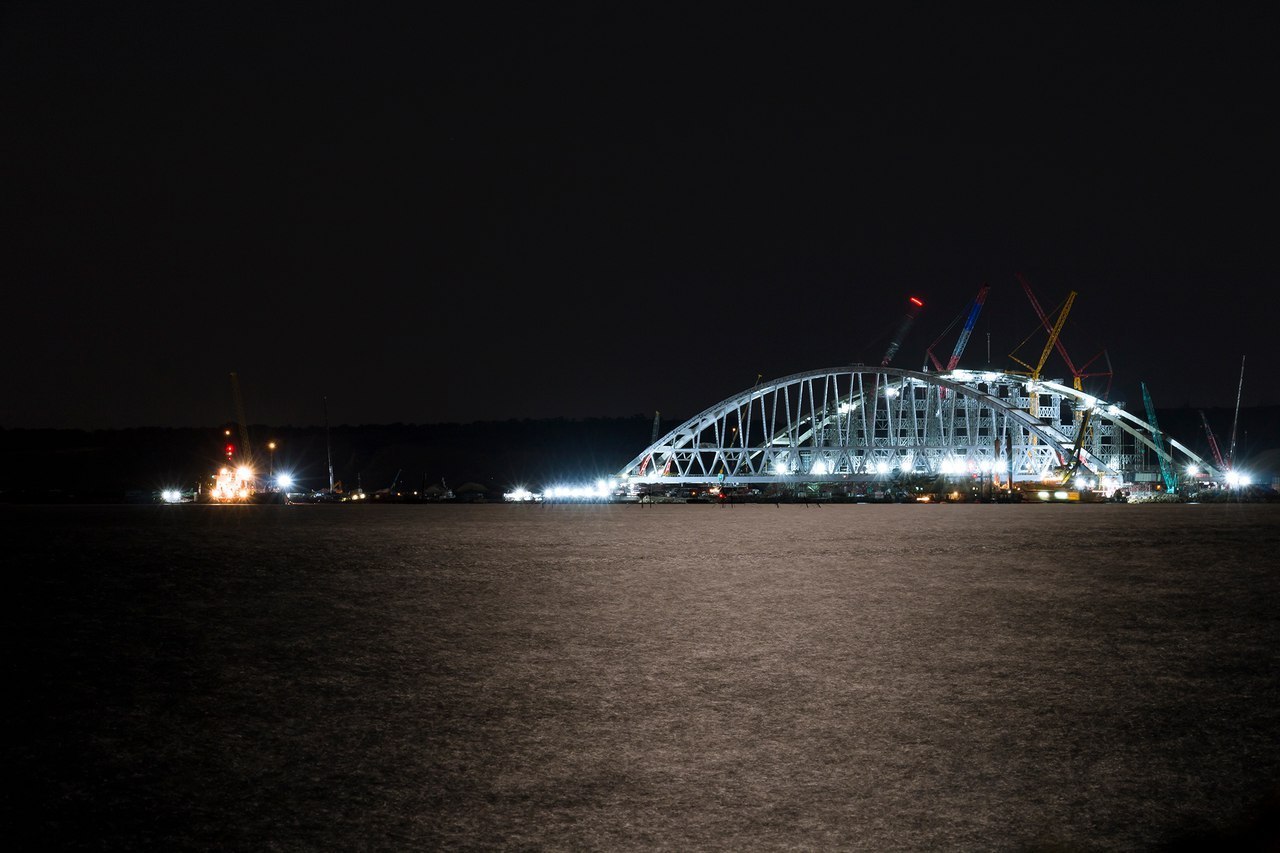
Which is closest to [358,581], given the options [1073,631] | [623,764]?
[1073,631]

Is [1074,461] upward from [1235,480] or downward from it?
upward

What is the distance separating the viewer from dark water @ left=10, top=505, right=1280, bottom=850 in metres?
7.08

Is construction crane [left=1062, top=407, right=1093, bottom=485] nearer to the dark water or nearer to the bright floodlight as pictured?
the bright floodlight

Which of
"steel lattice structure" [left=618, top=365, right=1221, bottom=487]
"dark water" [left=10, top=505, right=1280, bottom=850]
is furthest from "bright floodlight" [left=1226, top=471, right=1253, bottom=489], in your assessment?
"dark water" [left=10, top=505, right=1280, bottom=850]

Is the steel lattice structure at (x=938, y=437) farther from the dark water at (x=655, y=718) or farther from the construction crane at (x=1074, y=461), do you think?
the dark water at (x=655, y=718)

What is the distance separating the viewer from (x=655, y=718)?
32.4 ft

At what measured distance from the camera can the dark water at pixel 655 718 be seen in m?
7.08

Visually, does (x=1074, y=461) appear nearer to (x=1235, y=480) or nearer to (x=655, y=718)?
(x=1235, y=480)

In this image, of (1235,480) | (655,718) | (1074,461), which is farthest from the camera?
(1235,480)

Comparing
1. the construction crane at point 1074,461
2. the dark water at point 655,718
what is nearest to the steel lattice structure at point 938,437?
the construction crane at point 1074,461

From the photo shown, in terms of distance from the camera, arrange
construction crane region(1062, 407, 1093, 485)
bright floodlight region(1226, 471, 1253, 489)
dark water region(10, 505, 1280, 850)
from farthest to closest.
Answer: bright floodlight region(1226, 471, 1253, 489) < construction crane region(1062, 407, 1093, 485) < dark water region(10, 505, 1280, 850)

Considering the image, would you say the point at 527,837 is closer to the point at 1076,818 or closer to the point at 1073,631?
the point at 1076,818

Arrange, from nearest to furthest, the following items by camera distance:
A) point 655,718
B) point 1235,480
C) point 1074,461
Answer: point 655,718, point 1074,461, point 1235,480

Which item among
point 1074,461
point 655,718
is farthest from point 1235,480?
point 655,718
